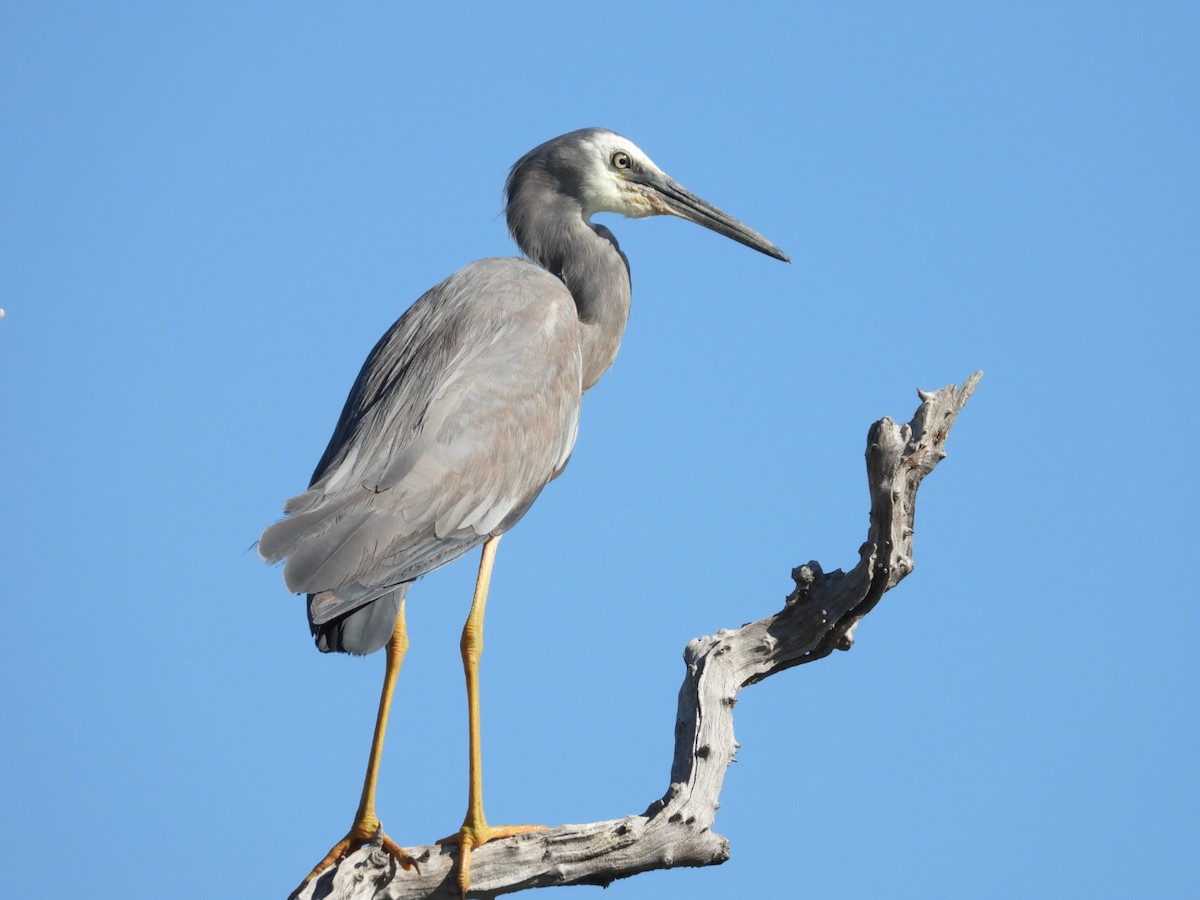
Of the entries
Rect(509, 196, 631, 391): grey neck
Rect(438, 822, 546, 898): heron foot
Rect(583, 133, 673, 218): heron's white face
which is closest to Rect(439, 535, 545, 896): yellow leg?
Rect(438, 822, 546, 898): heron foot

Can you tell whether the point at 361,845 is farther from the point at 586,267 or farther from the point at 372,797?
the point at 586,267

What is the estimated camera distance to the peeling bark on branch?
4.68m

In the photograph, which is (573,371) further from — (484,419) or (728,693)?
(728,693)

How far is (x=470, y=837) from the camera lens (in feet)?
15.9

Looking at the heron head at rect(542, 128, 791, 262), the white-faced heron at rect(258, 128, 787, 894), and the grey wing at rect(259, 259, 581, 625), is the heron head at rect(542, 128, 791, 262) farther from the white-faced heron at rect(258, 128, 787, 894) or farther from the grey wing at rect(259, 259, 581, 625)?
the grey wing at rect(259, 259, 581, 625)

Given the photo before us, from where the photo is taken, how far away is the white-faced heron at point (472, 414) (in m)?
4.89

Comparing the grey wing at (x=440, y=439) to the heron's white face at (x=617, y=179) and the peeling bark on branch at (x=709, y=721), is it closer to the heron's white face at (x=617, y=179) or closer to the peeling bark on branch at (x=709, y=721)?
the heron's white face at (x=617, y=179)

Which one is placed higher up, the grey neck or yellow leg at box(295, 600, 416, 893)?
the grey neck

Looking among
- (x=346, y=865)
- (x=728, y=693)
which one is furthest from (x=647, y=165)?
(x=346, y=865)

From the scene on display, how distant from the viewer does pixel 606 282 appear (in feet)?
21.0

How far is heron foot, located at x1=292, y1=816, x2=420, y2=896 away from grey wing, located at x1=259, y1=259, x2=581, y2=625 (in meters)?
0.77

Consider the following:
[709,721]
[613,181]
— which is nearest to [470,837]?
[709,721]

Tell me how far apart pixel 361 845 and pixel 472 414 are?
163cm

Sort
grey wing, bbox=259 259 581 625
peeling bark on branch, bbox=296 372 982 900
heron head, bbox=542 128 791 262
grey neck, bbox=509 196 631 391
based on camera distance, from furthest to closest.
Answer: heron head, bbox=542 128 791 262
grey neck, bbox=509 196 631 391
grey wing, bbox=259 259 581 625
peeling bark on branch, bbox=296 372 982 900
